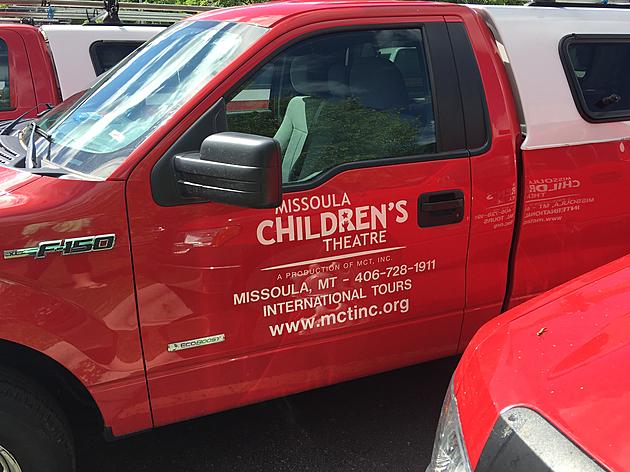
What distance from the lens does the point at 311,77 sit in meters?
2.56

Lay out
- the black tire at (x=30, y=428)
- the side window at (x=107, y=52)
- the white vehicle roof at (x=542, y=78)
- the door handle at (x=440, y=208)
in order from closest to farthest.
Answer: the black tire at (x=30, y=428) → the door handle at (x=440, y=208) → the white vehicle roof at (x=542, y=78) → the side window at (x=107, y=52)

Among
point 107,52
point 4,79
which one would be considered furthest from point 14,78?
point 107,52

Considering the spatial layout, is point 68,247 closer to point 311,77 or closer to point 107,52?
point 311,77

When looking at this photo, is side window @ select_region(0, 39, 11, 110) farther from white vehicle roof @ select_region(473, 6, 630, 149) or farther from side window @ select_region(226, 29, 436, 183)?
white vehicle roof @ select_region(473, 6, 630, 149)

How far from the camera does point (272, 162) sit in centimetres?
194

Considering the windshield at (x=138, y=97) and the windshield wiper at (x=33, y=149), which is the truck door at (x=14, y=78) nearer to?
the windshield wiper at (x=33, y=149)

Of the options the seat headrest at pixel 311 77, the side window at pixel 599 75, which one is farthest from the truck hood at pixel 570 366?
the side window at pixel 599 75

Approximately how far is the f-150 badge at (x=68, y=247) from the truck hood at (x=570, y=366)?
1254 mm

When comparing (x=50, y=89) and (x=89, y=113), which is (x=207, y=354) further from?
(x=50, y=89)

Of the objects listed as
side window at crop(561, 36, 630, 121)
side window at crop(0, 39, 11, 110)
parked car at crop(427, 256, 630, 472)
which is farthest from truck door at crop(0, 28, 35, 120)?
parked car at crop(427, 256, 630, 472)

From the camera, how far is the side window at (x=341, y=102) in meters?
2.45

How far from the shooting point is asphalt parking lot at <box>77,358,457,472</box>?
9.12 feet

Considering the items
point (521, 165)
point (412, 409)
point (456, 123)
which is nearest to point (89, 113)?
point (456, 123)

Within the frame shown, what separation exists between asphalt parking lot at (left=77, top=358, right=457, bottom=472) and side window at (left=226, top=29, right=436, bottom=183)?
1306 mm
